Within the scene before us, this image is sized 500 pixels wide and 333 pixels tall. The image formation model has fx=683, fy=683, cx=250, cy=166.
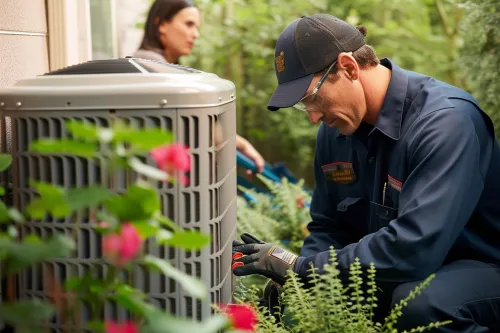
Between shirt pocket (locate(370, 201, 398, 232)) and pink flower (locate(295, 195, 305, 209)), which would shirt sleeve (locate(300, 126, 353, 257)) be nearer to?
shirt pocket (locate(370, 201, 398, 232))

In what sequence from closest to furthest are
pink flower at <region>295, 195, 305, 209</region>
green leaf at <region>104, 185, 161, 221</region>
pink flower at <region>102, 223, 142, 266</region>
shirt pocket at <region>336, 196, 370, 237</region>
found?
1. pink flower at <region>102, 223, 142, 266</region>
2. green leaf at <region>104, 185, 161, 221</region>
3. shirt pocket at <region>336, 196, 370, 237</region>
4. pink flower at <region>295, 195, 305, 209</region>

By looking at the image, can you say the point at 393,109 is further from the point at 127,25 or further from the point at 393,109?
the point at 127,25

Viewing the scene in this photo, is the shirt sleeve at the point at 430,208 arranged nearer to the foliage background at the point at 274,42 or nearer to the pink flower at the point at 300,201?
the pink flower at the point at 300,201

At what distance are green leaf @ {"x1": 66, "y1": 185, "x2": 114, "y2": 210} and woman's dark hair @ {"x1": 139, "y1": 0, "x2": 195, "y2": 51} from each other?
2.79m

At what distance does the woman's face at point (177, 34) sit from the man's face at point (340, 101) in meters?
1.74

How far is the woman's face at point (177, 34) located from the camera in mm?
3809

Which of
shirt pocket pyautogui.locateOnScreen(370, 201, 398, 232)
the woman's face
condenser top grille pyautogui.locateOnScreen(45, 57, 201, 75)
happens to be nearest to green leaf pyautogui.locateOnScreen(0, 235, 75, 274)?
condenser top grille pyautogui.locateOnScreen(45, 57, 201, 75)

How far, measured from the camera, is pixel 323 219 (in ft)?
8.71

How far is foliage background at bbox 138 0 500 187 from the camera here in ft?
20.3

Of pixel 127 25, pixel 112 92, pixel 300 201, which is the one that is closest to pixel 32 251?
pixel 112 92

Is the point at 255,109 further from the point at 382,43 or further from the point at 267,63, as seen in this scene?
the point at 382,43

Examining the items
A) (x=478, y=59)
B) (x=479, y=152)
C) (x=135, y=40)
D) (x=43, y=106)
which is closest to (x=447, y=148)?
(x=479, y=152)

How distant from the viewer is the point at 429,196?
→ 201cm

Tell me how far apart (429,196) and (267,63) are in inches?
182
